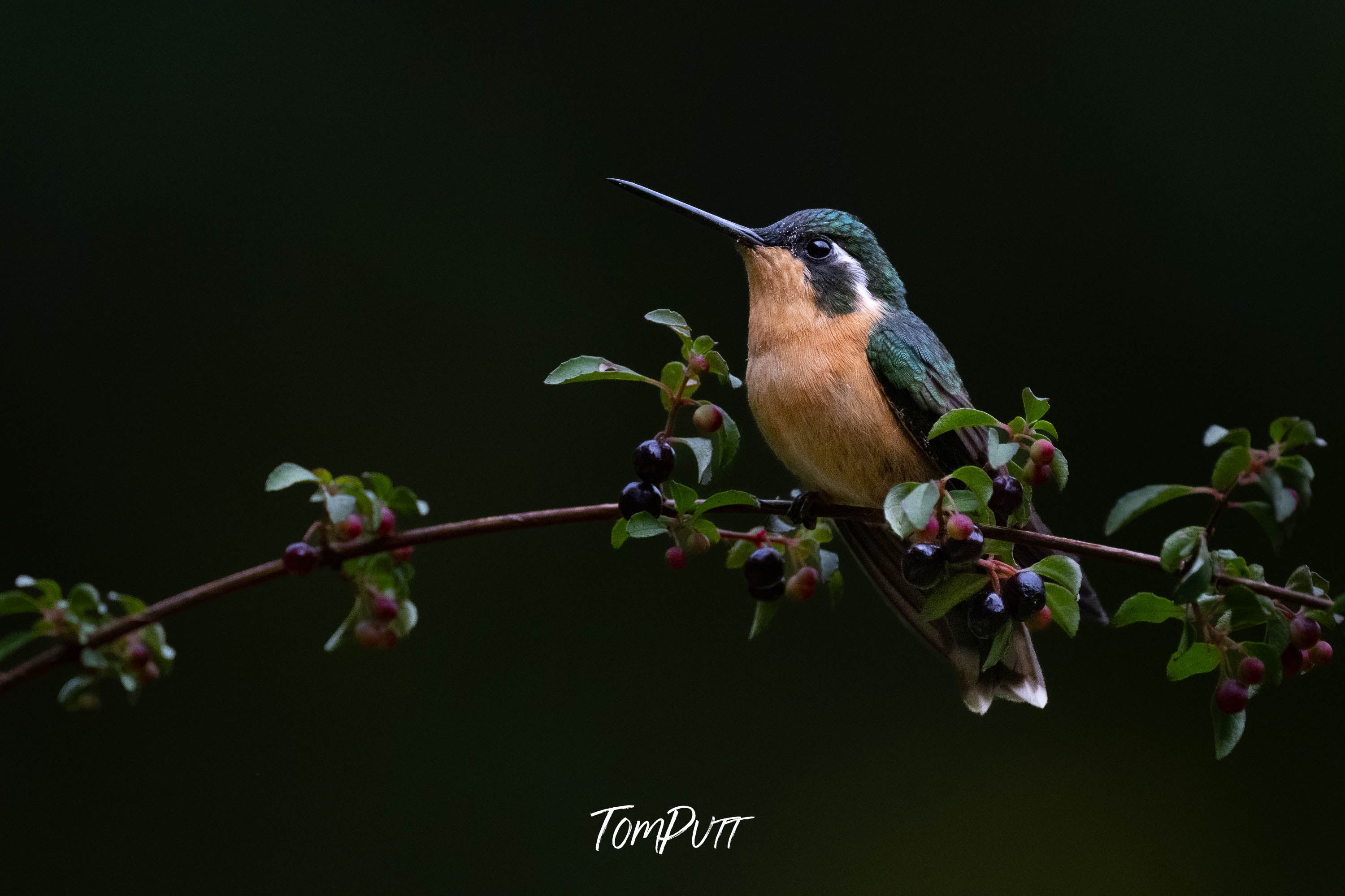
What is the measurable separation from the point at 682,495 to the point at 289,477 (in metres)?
0.24

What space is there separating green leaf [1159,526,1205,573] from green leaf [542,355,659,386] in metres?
0.28

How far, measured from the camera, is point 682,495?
2.08ft

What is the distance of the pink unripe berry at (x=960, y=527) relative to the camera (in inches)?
22.9

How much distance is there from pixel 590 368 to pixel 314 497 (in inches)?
7.2

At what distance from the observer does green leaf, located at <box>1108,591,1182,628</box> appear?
588 mm

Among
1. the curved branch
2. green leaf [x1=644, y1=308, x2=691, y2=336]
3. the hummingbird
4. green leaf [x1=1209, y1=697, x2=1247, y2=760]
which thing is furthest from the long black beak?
green leaf [x1=1209, y1=697, x2=1247, y2=760]

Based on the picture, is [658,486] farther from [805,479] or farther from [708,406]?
[805,479]

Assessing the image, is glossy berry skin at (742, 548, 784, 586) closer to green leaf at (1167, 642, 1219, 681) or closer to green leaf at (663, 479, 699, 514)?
green leaf at (663, 479, 699, 514)

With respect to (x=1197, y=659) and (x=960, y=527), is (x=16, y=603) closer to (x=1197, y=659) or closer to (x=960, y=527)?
(x=960, y=527)

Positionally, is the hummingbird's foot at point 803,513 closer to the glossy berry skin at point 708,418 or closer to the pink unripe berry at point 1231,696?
the glossy berry skin at point 708,418

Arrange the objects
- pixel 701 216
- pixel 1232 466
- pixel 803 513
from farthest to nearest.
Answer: pixel 701 216 < pixel 803 513 < pixel 1232 466

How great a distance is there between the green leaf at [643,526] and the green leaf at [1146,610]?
0.26 metres

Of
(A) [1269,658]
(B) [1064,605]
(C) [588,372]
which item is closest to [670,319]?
(C) [588,372]

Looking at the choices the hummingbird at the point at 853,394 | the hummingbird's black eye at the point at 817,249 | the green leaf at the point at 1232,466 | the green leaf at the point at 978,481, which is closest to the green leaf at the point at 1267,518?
the green leaf at the point at 1232,466
